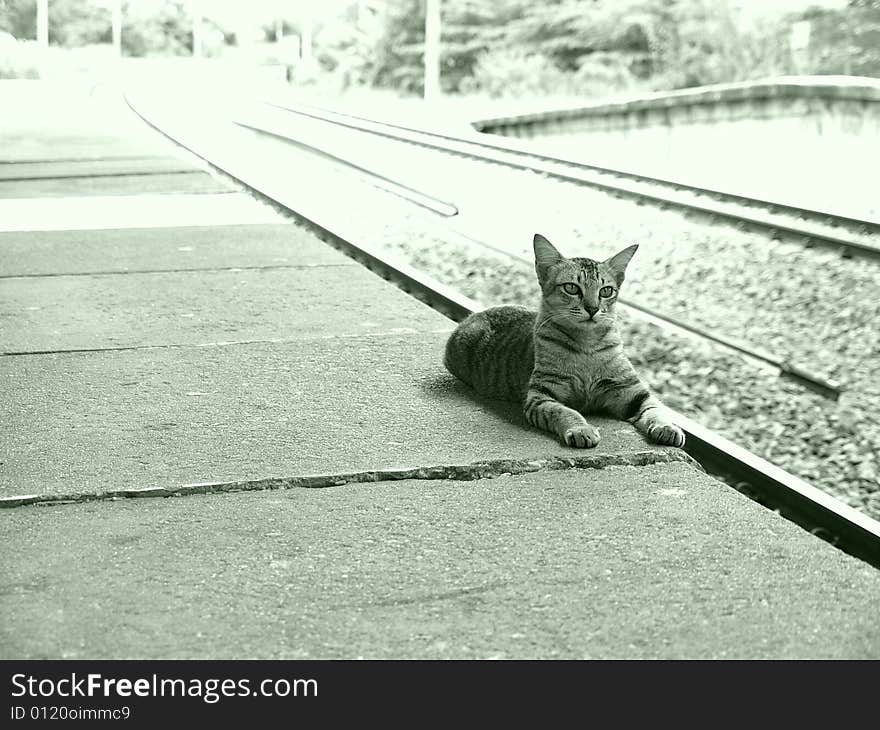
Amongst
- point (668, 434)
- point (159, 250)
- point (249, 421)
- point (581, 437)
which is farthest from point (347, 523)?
point (159, 250)

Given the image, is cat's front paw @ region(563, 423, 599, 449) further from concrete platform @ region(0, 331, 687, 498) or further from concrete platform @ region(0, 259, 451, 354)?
concrete platform @ region(0, 259, 451, 354)

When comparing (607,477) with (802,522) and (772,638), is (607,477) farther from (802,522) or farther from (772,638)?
(772,638)

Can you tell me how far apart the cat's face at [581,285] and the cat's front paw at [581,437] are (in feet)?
→ 1.83

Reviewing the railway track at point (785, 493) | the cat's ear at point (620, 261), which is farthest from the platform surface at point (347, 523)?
the cat's ear at point (620, 261)

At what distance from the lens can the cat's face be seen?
A: 16.4 ft

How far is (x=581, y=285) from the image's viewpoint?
4996 mm

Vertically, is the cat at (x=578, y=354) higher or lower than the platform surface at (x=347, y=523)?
higher

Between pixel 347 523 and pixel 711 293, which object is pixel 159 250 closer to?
pixel 711 293

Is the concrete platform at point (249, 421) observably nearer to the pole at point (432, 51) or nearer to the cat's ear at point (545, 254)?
the cat's ear at point (545, 254)

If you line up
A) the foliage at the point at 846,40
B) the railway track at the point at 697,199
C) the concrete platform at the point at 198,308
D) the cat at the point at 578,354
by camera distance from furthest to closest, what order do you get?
the foliage at the point at 846,40, the railway track at the point at 697,199, the concrete platform at the point at 198,308, the cat at the point at 578,354

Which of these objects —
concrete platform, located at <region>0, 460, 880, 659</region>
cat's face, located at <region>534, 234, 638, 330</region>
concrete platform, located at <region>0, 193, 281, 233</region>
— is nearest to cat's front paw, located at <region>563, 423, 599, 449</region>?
concrete platform, located at <region>0, 460, 880, 659</region>

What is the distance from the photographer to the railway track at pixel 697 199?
31.8 feet

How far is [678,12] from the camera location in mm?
35250

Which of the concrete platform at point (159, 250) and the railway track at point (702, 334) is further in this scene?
the concrete platform at point (159, 250)
